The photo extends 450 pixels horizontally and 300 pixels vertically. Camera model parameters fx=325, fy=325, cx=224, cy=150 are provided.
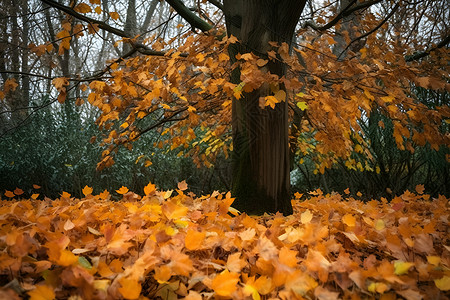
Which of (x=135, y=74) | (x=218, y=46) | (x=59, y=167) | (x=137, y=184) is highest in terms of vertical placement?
(x=218, y=46)

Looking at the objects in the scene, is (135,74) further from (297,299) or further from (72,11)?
(297,299)

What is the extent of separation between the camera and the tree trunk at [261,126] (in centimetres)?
264

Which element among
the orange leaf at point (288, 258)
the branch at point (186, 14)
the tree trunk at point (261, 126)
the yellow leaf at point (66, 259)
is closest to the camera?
the yellow leaf at point (66, 259)

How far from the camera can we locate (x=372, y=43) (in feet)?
Answer: 15.5

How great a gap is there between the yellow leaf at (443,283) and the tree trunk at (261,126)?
5.50 ft

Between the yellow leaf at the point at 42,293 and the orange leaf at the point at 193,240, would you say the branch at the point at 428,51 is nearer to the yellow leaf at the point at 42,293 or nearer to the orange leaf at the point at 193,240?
the orange leaf at the point at 193,240

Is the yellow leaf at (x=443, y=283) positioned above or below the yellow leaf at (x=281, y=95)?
below

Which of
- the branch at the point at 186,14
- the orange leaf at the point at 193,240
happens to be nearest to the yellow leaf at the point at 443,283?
the orange leaf at the point at 193,240

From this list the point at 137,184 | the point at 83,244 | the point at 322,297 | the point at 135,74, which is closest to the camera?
the point at 322,297

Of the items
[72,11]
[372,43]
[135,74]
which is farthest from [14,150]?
[372,43]

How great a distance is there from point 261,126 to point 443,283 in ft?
6.02

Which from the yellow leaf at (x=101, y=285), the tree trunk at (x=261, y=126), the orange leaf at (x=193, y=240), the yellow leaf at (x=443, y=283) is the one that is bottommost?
the yellow leaf at (x=443, y=283)

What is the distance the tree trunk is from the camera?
2.64 m

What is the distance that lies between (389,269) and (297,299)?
1.06 feet
